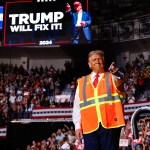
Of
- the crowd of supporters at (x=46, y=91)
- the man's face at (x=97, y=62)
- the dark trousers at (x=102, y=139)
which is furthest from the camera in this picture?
the crowd of supporters at (x=46, y=91)

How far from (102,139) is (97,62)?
2.45ft

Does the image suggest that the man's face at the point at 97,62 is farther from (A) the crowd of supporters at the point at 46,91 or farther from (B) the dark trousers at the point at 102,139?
(A) the crowd of supporters at the point at 46,91

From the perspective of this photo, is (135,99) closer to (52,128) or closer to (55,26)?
(52,128)

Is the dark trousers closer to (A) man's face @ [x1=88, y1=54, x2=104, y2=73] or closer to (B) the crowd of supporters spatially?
(A) man's face @ [x1=88, y1=54, x2=104, y2=73]

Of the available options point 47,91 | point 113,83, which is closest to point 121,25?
point 47,91

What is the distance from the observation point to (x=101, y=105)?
3.58 meters

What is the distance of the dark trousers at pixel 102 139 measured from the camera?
3.51 m

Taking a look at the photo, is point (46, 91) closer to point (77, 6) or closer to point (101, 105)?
point (77, 6)

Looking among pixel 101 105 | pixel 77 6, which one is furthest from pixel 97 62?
pixel 77 6

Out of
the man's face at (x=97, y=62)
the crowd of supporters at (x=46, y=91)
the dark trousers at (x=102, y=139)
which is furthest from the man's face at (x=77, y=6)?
the dark trousers at (x=102, y=139)

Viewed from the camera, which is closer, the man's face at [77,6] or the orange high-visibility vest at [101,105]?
the orange high-visibility vest at [101,105]

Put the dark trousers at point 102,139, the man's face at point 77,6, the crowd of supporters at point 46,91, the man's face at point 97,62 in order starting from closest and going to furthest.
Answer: the dark trousers at point 102,139 < the man's face at point 97,62 < the crowd of supporters at point 46,91 < the man's face at point 77,6

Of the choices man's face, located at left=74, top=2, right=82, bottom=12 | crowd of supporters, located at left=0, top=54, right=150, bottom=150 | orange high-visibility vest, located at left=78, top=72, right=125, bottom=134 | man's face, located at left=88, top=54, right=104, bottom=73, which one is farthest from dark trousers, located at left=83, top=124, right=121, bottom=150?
man's face, located at left=74, top=2, right=82, bottom=12

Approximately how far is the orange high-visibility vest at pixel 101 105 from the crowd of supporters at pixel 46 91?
1005 cm
